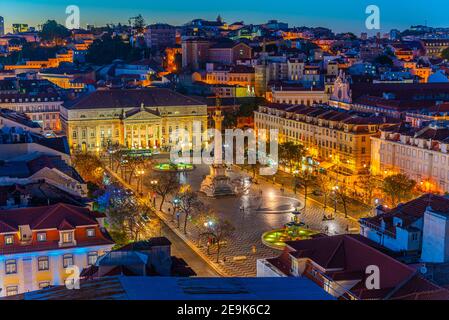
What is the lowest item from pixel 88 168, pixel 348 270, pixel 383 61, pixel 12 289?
pixel 12 289

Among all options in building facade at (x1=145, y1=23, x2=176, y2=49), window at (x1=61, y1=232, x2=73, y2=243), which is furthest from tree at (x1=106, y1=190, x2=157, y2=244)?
building facade at (x1=145, y1=23, x2=176, y2=49)

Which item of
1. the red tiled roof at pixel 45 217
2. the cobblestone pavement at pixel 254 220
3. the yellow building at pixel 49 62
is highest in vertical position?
the yellow building at pixel 49 62

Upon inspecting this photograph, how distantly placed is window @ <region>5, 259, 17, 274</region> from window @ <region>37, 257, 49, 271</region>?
753 millimetres

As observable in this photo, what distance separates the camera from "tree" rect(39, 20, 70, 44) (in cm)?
13475

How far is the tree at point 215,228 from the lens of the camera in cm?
3060

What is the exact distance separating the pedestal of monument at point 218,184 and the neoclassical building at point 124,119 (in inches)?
800

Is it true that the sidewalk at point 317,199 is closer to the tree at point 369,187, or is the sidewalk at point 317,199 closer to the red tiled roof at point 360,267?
the tree at point 369,187

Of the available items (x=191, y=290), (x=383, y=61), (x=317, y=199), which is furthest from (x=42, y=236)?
(x=383, y=61)

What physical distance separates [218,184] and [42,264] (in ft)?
77.6

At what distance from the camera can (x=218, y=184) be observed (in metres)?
44.5

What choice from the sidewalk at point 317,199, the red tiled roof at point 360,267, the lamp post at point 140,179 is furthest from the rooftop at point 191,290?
the lamp post at point 140,179

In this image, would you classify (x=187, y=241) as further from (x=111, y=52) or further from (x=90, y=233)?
(x=111, y=52)

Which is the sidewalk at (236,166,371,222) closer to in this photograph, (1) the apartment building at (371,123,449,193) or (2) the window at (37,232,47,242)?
(1) the apartment building at (371,123,449,193)

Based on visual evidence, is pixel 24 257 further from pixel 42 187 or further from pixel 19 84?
pixel 19 84
